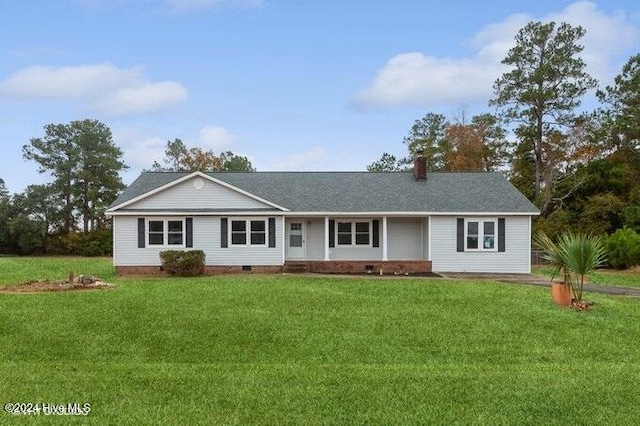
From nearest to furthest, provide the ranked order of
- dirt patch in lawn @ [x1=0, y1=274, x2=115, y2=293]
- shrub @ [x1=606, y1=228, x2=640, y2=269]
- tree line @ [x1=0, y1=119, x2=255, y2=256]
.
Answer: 1. dirt patch in lawn @ [x1=0, y1=274, x2=115, y2=293]
2. shrub @ [x1=606, y1=228, x2=640, y2=269]
3. tree line @ [x1=0, y1=119, x2=255, y2=256]

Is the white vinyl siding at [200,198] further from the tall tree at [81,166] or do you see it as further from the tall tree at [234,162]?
the tall tree at [234,162]

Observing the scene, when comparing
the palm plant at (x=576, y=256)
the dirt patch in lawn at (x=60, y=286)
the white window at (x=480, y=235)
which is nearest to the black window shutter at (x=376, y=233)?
the white window at (x=480, y=235)

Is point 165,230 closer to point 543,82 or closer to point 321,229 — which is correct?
point 321,229

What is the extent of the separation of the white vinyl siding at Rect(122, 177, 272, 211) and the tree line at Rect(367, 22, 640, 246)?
2083cm

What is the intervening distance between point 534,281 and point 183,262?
1318cm

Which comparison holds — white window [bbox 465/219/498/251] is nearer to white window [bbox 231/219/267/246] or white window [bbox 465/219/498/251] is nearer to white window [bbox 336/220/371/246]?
white window [bbox 336/220/371/246]

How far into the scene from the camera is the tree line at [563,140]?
126ft

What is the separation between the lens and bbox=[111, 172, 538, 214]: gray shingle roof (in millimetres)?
25422

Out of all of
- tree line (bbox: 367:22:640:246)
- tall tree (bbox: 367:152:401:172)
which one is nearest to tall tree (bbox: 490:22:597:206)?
tree line (bbox: 367:22:640:246)

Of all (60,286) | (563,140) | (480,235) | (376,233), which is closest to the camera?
(60,286)

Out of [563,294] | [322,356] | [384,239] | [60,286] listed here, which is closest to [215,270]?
[384,239]

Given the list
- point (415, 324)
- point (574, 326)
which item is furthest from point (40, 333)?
point (574, 326)

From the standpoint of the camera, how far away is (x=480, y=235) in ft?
82.4

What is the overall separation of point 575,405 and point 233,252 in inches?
751
